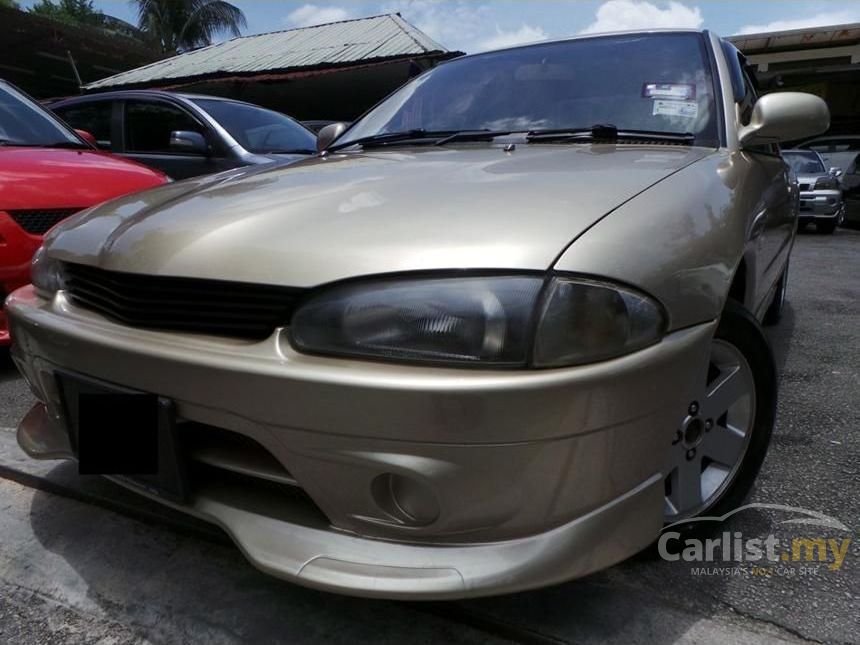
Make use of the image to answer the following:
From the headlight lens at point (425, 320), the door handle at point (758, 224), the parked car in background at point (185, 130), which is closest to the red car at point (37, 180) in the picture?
the parked car in background at point (185, 130)

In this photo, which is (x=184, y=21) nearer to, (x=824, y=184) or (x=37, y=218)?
(x=824, y=184)

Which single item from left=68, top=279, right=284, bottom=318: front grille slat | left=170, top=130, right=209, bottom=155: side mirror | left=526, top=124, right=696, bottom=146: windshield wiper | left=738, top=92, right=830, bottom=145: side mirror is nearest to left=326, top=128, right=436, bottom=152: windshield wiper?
left=526, top=124, right=696, bottom=146: windshield wiper

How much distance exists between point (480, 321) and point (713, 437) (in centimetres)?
78

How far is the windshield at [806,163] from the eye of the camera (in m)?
10.8

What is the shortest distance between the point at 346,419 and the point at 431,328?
0.72 ft

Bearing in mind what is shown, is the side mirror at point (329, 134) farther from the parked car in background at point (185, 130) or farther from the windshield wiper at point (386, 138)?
the parked car in background at point (185, 130)

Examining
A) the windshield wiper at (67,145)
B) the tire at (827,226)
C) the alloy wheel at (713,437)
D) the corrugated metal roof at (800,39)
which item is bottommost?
the tire at (827,226)

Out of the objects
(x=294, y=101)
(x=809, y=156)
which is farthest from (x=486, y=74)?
(x=294, y=101)

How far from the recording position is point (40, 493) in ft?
6.63

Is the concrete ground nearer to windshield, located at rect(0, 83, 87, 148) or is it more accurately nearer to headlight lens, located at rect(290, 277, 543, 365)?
headlight lens, located at rect(290, 277, 543, 365)

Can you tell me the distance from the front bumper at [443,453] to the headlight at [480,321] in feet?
0.11

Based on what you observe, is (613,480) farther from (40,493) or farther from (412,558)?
(40,493)

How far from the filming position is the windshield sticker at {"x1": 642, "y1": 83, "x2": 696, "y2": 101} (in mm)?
2113

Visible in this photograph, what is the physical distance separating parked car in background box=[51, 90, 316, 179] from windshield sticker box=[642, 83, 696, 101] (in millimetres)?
2836
